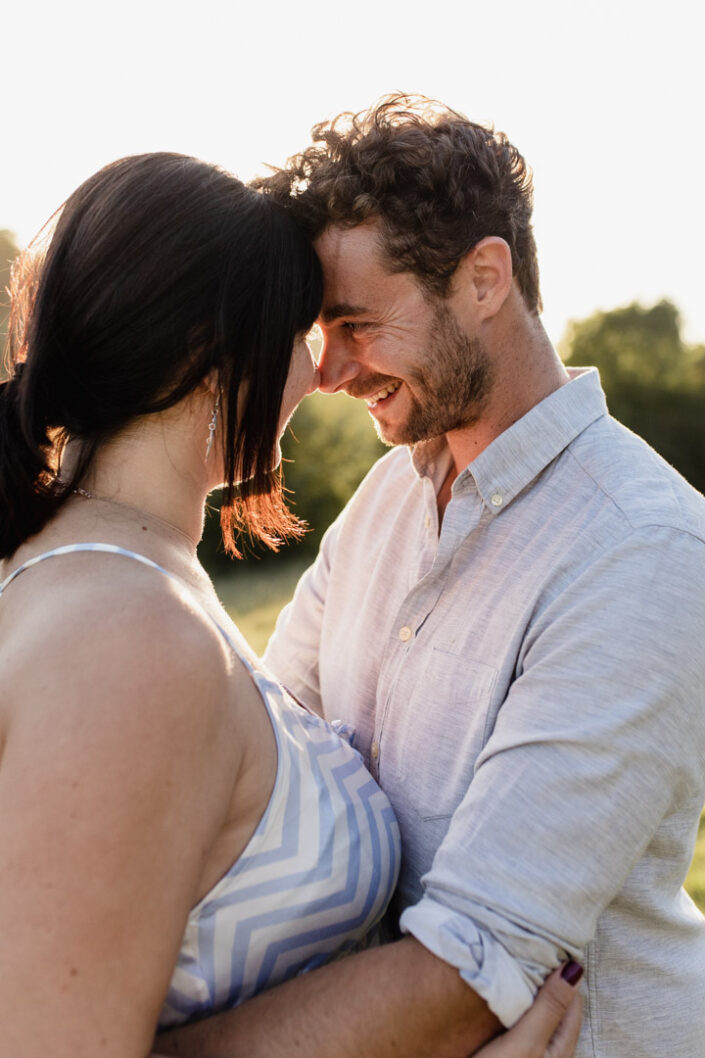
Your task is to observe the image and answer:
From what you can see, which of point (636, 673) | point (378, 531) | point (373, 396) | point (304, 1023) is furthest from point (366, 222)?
point (304, 1023)

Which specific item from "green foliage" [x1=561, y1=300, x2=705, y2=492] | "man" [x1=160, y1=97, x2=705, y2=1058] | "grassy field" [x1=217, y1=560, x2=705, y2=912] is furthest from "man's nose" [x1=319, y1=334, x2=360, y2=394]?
"green foliage" [x1=561, y1=300, x2=705, y2=492]

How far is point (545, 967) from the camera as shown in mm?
1694

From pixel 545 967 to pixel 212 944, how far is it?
607mm

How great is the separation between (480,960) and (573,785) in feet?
1.14

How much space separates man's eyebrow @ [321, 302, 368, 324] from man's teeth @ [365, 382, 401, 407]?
0.85 ft

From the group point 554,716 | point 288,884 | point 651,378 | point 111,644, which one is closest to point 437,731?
point 554,716

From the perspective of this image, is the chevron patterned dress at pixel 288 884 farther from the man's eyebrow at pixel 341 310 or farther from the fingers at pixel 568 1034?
the man's eyebrow at pixel 341 310

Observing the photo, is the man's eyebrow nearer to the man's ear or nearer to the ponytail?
the man's ear

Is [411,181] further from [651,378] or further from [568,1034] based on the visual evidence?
[651,378]

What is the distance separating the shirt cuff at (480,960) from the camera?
5.32ft

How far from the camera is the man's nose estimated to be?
2.67 meters

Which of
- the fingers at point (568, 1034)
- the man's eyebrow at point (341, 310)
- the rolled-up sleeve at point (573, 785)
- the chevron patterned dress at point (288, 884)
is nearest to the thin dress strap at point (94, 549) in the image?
the chevron patterned dress at point (288, 884)

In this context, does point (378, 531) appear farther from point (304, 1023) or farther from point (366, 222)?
point (304, 1023)

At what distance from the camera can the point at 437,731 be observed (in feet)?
7.04
